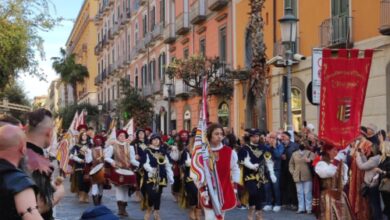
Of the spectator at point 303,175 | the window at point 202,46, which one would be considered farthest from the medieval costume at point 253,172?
the window at point 202,46

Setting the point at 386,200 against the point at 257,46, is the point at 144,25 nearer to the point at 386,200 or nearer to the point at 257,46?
the point at 257,46

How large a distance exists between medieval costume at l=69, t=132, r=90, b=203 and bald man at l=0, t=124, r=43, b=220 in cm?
1195

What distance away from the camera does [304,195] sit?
43.7ft

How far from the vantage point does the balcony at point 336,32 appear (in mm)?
17766

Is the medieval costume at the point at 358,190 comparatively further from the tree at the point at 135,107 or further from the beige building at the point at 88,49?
the beige building at the point at 88,49

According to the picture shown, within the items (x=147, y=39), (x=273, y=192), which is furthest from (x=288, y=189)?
(x=147, y=39)

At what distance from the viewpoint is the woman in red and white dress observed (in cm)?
891

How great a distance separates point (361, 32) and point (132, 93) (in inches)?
830

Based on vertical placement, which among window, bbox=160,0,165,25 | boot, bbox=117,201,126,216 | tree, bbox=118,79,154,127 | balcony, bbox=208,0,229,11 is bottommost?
boot, bbox=117,201,126,216

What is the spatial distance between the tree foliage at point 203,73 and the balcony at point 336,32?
6.45m

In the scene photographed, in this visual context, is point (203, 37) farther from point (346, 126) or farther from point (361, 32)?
point (346, 126)

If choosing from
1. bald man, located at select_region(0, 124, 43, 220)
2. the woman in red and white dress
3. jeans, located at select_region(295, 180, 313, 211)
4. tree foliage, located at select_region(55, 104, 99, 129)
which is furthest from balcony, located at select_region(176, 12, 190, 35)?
bald man, located at select_region(0, 124, 43, 220)

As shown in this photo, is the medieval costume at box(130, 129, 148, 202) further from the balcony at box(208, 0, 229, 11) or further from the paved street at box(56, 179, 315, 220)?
the balcony at box(208, 0, 229, 11)

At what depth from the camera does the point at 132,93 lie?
36.9 metres
